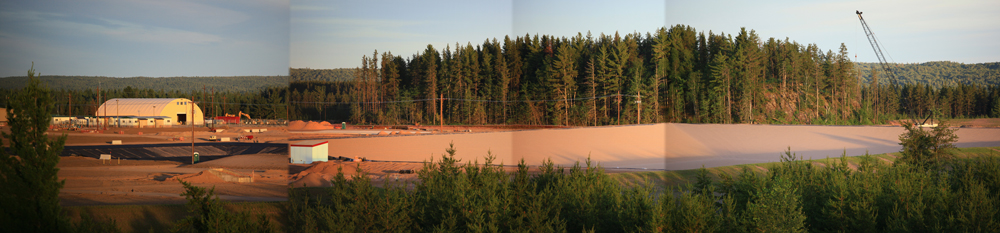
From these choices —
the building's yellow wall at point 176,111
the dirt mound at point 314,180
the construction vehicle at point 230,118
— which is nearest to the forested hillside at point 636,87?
the dirt mound at point 314,180

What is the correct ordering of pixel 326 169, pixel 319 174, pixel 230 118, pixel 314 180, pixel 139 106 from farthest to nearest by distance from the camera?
pixel 230 118 → pixel 139 106 → pixel 326 169 → pixel 319 174 → pixel 314 180

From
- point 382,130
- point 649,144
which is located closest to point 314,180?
point 649,144

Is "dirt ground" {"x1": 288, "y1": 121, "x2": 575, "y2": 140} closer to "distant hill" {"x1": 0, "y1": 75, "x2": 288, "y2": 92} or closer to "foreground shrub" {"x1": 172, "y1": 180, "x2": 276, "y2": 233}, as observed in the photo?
"distant hill" {"x1": 0, "y1": 75, "x2": 288, "y2": 92}

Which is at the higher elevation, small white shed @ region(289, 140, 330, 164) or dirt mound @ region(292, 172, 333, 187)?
small white shed @ region(289, 140, 330, 164)

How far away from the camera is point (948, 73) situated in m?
9.87

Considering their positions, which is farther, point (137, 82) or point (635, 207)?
point (137, 82)

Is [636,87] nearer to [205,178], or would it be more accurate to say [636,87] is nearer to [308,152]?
[308,152]

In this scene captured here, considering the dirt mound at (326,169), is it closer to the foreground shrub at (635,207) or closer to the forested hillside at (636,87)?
the forested hillside at (636,87)

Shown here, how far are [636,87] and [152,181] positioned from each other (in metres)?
22.6

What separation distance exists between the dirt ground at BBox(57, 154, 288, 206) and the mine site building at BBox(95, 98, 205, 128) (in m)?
25.9

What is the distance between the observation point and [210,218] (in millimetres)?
4094

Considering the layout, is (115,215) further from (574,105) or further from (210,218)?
(574,105)

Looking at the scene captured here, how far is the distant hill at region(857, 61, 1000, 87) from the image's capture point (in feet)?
26.8

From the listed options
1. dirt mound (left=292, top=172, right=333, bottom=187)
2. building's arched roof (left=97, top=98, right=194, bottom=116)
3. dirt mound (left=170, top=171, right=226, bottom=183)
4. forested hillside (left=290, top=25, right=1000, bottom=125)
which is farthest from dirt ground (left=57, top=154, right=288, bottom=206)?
building's arched roof (left=97, top=98, right=194, bottom=116)
